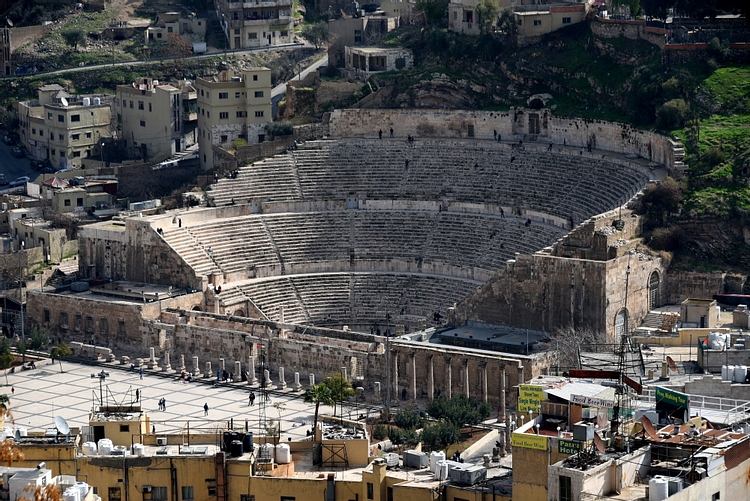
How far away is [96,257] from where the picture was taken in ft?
330

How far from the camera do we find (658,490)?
40750 millimetres

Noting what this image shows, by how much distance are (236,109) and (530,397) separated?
205ft

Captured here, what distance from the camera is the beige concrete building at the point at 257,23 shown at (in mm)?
133375

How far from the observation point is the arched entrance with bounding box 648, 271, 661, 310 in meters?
89.5

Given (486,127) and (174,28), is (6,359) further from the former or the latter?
(174,28)

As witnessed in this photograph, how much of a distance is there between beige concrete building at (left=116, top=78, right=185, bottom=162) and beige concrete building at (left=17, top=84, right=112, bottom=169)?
1.66 meters

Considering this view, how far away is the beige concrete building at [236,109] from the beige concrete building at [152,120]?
6.62 metres

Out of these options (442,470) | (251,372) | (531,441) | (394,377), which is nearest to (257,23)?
(251,372)

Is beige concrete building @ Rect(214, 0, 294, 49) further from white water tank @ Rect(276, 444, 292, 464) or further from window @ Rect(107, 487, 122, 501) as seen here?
window @ Rect(107, 487, 122, 501)

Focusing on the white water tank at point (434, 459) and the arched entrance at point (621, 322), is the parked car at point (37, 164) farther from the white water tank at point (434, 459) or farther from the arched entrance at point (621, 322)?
the white water tank at point (434, 459)

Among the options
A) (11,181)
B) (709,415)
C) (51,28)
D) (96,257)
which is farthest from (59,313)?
(709,415)

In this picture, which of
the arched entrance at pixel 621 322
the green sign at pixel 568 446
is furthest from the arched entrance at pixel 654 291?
the green sign at pixel 568 446

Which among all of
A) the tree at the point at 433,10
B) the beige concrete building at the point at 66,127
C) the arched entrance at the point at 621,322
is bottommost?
the arched entrance at the point at 621,322

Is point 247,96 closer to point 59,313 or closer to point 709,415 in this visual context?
point 59,313
